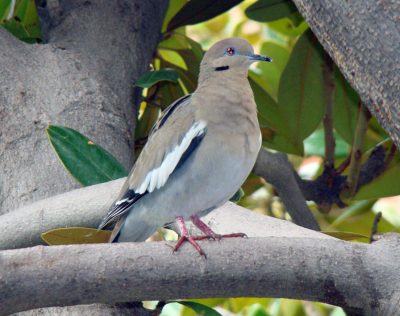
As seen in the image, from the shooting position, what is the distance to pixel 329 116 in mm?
3143

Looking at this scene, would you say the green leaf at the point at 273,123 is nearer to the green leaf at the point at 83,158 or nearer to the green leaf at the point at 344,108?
the green leaf at the point at 344,108

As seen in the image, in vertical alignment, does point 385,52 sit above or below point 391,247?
above

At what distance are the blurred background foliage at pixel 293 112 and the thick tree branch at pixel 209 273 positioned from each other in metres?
1.14

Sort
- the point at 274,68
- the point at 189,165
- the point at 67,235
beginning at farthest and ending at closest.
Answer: the point at 274,68 → the point at 189,165 → the point at 67,235

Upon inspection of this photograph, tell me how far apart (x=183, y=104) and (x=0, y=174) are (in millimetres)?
547

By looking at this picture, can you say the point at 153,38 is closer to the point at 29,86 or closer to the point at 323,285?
the point at 29,86

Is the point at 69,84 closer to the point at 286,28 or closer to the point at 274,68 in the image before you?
the point at 274,68

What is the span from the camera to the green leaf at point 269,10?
10.6 ft

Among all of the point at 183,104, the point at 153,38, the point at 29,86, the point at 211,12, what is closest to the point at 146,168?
the point at 183,104

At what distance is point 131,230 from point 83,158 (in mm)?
277

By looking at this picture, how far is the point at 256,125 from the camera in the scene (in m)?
→ 2.44

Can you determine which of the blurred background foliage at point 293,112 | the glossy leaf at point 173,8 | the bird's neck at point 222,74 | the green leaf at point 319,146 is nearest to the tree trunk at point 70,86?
the blurred background foliage at point 293,112

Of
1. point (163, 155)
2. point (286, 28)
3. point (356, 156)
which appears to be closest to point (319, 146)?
point (356, 156)

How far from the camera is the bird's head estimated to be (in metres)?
2.66
